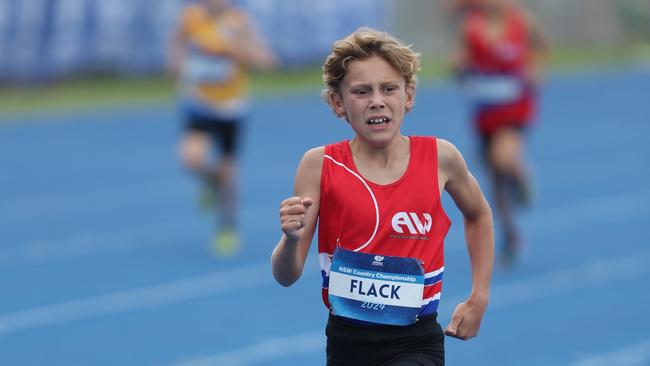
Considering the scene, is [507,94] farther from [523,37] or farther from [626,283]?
[626,283]

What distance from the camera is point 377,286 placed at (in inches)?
181

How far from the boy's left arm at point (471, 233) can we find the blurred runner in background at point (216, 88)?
21.4 feet

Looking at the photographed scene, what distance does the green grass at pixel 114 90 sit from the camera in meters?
22.5

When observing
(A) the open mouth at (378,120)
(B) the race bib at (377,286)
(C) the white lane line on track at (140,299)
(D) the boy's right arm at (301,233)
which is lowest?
(C) the white lane line on track at (140,299)

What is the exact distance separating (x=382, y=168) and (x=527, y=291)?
539cm

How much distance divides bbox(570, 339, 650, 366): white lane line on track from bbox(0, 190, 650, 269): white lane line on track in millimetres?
4035

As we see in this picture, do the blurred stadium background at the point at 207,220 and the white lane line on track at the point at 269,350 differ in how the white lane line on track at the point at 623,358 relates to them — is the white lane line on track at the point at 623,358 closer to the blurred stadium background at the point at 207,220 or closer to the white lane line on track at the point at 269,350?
the blurred stadium background at the point at 207,220

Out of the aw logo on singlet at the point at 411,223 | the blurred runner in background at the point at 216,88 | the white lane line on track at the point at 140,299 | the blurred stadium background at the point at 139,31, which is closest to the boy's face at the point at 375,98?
the aw logo on singlet at the point at 411,223

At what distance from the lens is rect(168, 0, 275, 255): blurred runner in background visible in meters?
11.3

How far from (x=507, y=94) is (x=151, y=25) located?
46.2 feet

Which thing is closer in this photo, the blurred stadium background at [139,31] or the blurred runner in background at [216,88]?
the blurred runner in background at [216,88]

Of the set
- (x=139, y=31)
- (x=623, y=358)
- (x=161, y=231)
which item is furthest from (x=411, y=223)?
(x=139, y=31)

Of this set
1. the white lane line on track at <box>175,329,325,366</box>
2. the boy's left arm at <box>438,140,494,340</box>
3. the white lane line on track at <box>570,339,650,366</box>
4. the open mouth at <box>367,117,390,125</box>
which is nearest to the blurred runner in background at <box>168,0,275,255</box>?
the white lane line on track at <box>175,329,325,366</box>

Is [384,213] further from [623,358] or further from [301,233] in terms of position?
[623,358]
